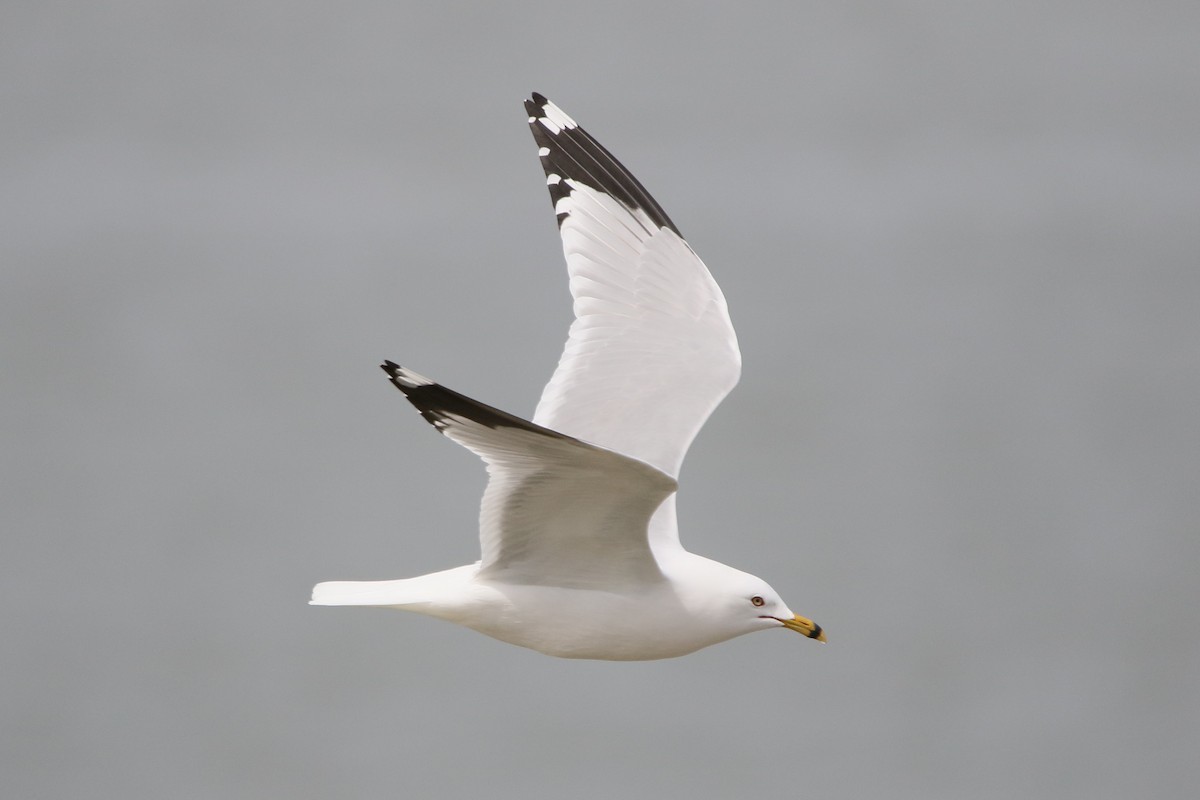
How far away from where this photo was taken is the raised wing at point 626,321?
418cm

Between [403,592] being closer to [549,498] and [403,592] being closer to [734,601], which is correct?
[549,498]

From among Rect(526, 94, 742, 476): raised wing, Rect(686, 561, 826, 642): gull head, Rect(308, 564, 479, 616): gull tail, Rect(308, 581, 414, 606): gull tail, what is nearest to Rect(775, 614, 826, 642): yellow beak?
Rect(686, 561, 826, 642): gull head

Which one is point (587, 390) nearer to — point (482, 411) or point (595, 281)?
point (595, 281)

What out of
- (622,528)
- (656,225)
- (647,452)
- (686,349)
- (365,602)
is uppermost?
(656,225)

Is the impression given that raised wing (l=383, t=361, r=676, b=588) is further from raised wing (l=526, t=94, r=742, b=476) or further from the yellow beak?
raised wing (l=526, t=94, r=742, b=476)

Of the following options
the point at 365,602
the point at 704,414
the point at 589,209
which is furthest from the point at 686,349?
the point at 365,602

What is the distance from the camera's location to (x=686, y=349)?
4.43 m

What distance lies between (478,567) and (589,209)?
1.37 meters

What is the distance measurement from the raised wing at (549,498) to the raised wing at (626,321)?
46 cm

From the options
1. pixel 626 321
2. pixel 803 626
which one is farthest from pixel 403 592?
pixel 626 321

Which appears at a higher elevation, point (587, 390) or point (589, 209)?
point (589, 209)

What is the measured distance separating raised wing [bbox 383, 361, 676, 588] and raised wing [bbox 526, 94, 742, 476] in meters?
0.46

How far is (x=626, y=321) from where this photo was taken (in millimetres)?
4465

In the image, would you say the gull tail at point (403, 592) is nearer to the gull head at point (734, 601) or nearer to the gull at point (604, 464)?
the gull at point (604, 464)
